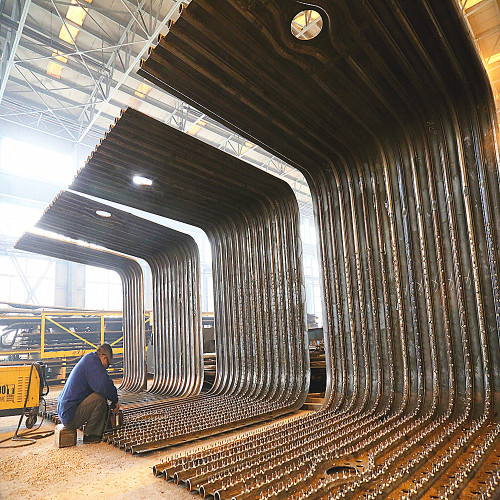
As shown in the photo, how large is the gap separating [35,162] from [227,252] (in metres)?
18.4

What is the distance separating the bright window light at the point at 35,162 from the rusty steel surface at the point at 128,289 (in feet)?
36.5

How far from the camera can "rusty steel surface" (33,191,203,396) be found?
10531 millimetres

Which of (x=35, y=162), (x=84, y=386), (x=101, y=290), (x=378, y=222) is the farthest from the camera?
(x=101, y=290)

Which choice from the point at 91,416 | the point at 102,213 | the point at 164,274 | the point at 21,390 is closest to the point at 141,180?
the point at 102,213

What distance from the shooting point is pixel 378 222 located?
716cm

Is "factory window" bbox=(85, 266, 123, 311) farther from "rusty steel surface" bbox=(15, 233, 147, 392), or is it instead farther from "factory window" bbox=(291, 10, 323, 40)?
"factory window" bbox=(291, 10, 323, 40)

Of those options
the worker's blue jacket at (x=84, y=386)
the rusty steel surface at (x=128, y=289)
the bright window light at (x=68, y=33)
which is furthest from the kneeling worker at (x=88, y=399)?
the bright window light at (x=68, y=33)

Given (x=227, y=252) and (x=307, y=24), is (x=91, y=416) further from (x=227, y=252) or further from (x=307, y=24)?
(x=307, y=24)

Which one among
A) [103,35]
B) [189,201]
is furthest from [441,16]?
[103,35]

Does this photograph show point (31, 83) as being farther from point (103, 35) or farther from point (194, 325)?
point (194, 325)

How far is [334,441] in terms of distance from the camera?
505 centimetres

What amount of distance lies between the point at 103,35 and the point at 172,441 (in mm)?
17083

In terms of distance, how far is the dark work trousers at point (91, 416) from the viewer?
6.39 m

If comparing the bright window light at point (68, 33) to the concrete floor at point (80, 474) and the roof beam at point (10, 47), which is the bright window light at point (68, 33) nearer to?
the roof beam at point (10, 47)
